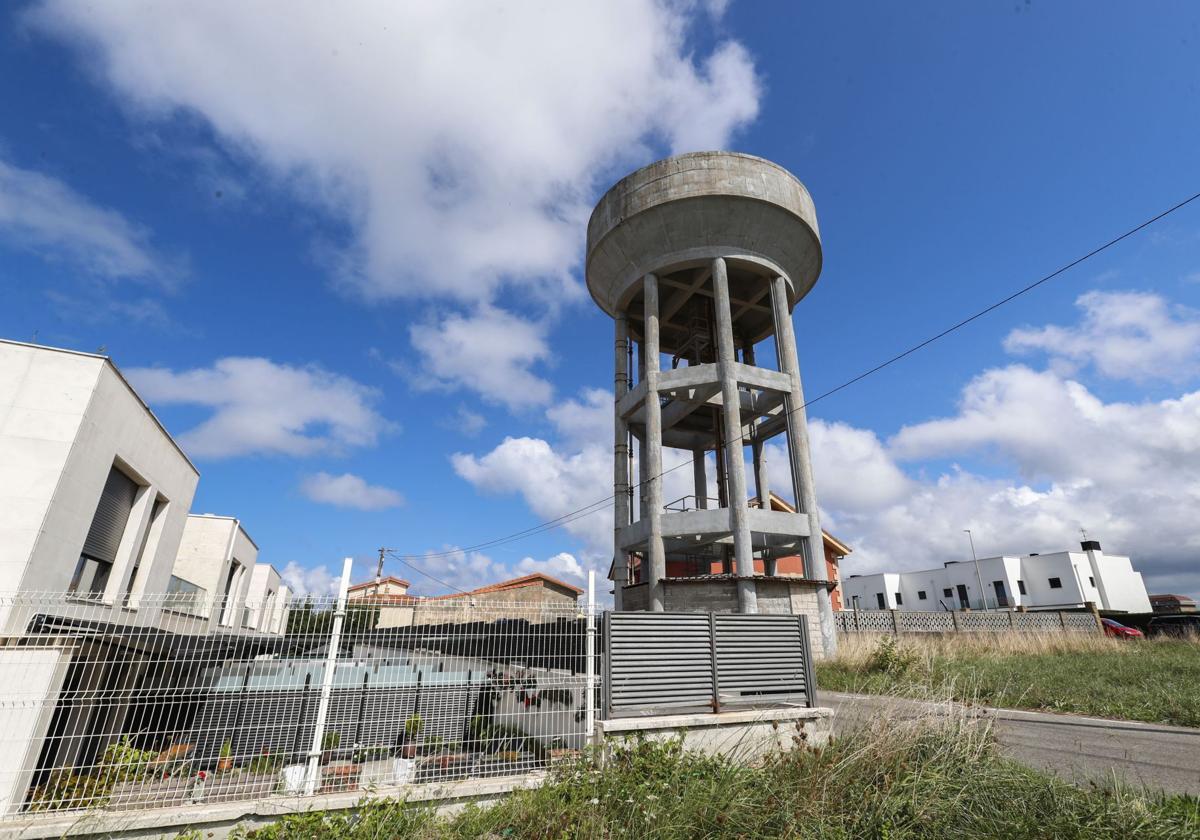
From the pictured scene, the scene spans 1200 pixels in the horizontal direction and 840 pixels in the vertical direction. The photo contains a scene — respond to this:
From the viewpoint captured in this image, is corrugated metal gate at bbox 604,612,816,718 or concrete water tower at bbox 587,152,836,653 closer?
corrugated metal gate at bbox 604,612,816,718

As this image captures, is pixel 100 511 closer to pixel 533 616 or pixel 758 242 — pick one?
pixel 533 616

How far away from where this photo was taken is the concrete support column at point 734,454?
A: 48.6 ft

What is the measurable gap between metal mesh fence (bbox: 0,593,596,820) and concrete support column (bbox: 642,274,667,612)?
925 cm

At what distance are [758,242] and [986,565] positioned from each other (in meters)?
44.7

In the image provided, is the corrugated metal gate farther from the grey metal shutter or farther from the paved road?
the grey metal shutter

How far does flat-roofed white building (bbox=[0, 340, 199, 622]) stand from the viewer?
9148 mm

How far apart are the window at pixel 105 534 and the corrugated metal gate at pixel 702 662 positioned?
11411 mm

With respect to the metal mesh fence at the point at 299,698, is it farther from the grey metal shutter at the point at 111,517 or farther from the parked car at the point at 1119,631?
the parked car at the point at 1119,631

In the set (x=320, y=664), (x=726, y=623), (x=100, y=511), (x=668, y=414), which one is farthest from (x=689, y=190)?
(x=100, y=511)

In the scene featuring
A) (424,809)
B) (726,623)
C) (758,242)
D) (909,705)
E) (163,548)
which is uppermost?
(758,242)

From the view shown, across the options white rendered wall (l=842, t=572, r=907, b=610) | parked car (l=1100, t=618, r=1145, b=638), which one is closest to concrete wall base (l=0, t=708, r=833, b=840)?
parked car (l=1100, t=618, r=1145, b=638)

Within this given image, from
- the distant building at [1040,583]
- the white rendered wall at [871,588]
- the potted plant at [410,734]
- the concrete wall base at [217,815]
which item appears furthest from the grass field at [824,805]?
the white rendered wall at [871,588]

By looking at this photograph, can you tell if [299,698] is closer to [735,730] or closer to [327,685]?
[327,685]

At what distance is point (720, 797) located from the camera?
479 centimetres
